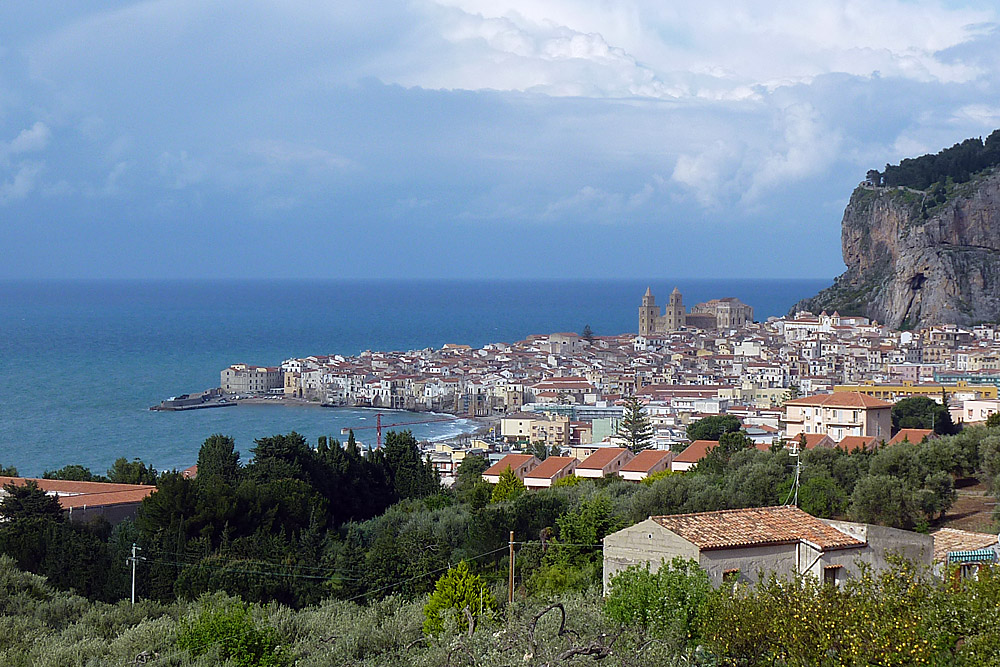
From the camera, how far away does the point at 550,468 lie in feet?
74.8

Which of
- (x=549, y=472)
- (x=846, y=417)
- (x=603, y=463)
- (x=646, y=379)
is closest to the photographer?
(x=549, y=472)

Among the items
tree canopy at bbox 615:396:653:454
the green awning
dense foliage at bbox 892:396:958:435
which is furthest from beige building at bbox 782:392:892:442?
the green awning

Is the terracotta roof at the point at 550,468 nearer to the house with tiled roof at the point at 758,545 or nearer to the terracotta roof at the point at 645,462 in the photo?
the terracotta roof at the point at 645,462

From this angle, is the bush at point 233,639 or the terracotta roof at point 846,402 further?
the terracotta roof at point 846,402

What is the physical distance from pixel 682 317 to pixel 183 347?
34370mm

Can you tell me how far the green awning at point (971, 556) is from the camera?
8.19 metres

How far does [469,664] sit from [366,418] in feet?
148

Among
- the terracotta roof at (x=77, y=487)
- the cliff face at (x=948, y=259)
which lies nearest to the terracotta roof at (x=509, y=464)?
the terracotta roof at (x=77, y=487)

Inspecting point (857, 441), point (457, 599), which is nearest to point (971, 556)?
point (457, 599)

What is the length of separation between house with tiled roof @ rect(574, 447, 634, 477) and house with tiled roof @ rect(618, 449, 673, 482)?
0.73 feet

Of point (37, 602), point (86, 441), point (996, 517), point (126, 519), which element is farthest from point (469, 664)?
point (86, 441)

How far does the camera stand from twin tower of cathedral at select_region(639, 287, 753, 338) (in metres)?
79.9

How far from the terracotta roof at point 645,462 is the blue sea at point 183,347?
1398 centimetres

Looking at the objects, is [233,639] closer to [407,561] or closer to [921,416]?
[407,561]
